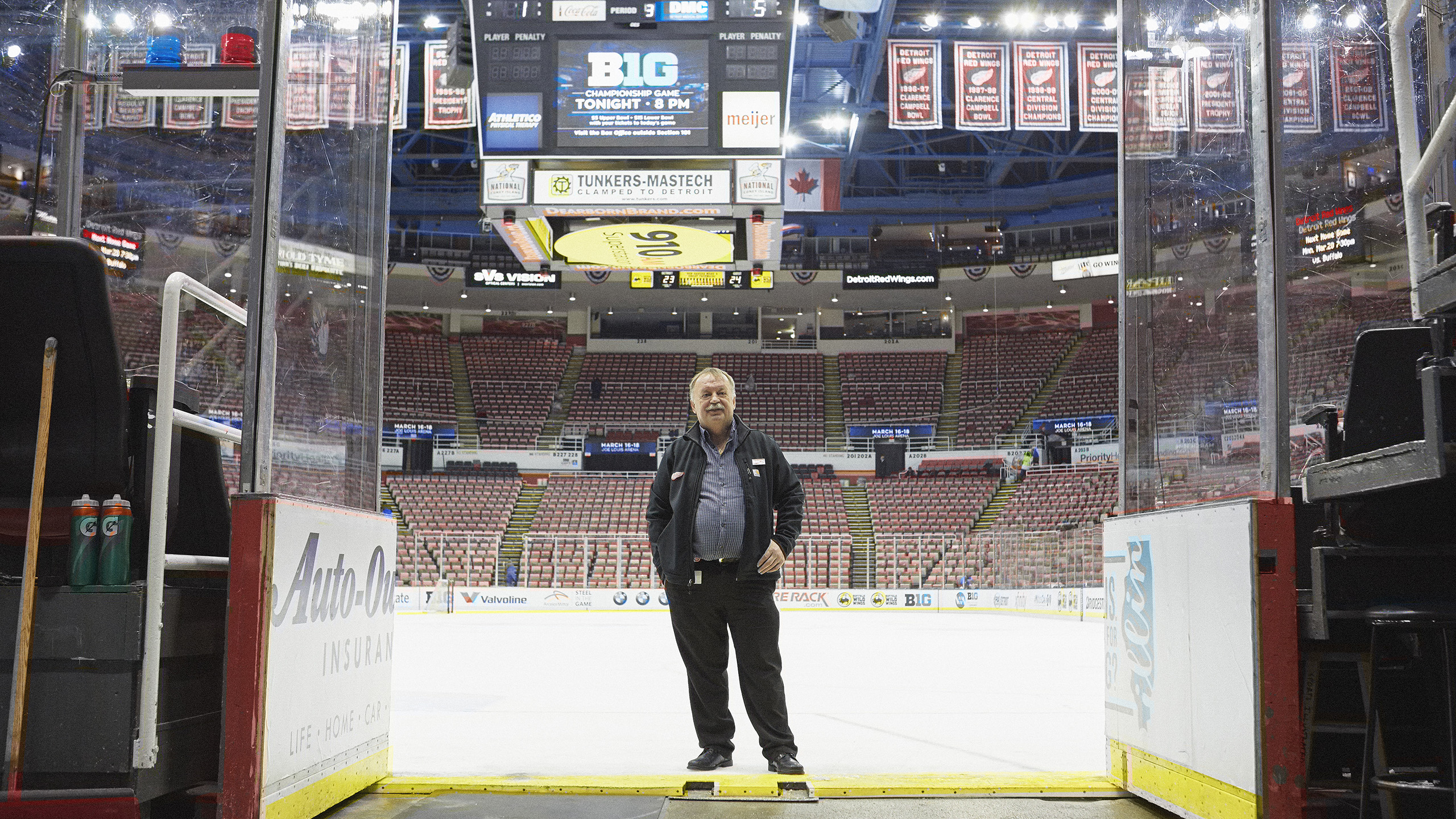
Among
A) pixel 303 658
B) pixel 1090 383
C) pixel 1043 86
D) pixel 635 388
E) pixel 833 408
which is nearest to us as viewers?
pixel 303 658

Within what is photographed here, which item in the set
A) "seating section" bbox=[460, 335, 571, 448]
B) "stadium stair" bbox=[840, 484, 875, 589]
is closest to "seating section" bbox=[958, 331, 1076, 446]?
"stadium stair" bbox=[840, 484, 875, 589]

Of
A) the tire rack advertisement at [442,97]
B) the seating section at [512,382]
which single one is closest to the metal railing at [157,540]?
the tire rack advertisement at [442,97]

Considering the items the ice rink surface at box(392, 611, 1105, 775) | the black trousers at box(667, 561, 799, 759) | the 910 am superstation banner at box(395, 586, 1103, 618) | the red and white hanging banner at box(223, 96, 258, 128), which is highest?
the red and white hanging banner at box(223, 96, 258, 128)

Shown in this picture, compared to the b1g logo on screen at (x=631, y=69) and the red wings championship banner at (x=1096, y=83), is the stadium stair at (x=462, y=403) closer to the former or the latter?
the red wings championship banner at (x=1096, y=83)

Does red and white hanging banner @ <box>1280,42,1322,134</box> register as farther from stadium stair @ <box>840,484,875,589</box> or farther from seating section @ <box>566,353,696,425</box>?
seating section @ <box>566,353,696,425</box>

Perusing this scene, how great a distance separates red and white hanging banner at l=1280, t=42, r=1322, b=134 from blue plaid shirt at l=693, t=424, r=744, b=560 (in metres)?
2.07

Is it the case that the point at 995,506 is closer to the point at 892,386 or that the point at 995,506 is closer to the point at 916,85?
the point at 892,386

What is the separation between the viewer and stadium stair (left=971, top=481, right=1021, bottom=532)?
28.4 meters

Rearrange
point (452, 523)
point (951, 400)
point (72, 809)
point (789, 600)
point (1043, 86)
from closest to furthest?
point (72, 809) < point (1043, 86) < point (789, 600) < point (452, 523) < point (951, 400)

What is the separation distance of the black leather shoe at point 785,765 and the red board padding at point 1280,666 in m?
1.57

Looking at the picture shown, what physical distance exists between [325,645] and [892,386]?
32.7 metres

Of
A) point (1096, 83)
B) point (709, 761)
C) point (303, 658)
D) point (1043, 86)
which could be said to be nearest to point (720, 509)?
point (709, 761)

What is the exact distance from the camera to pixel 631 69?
22.9ft

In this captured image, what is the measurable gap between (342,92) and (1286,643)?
124 inches
